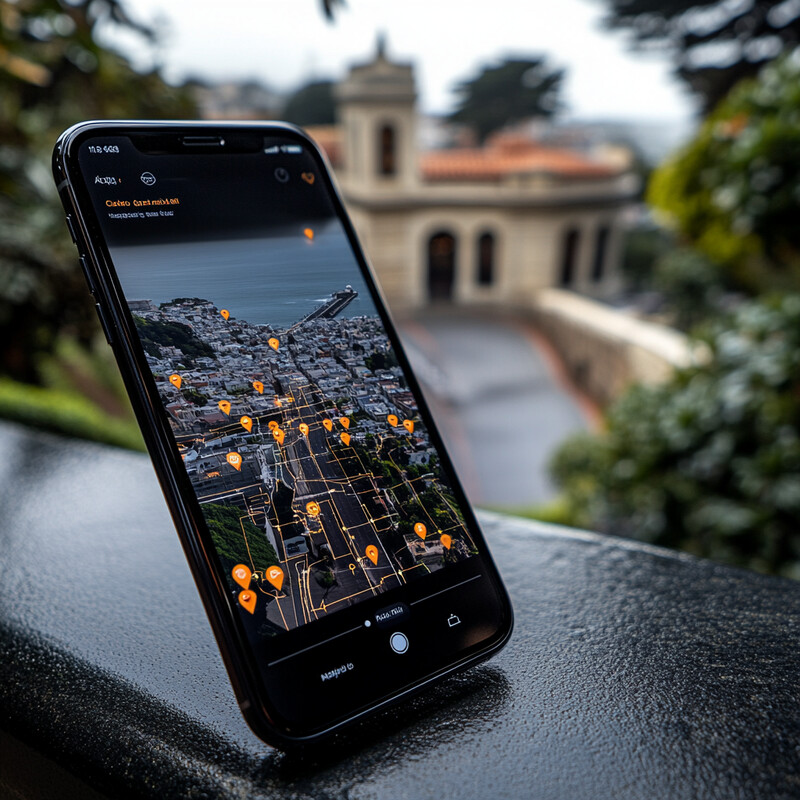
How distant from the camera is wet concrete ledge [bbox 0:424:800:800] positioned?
0.94ft

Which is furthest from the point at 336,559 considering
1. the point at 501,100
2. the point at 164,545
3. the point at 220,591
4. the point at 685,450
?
the point at 501,100

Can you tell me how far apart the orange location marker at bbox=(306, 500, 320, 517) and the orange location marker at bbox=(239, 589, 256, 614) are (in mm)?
54

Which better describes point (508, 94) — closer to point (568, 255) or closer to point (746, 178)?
point (568, 255)

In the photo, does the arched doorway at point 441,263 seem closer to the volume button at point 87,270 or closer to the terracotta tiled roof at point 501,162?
the terracotta tiled roof at point 501,162

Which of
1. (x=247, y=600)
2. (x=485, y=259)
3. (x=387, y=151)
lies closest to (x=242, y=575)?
(x=247, y=600)

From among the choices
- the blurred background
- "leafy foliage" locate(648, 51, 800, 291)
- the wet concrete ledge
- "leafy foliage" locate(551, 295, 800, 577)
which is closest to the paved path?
the blurred background

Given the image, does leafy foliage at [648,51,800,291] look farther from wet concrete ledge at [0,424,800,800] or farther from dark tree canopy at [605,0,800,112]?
dark tree canopy at [605,0,800,112]

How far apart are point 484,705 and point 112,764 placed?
0.17m

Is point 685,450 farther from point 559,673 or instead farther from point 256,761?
point 256,761

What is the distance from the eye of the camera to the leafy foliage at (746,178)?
1.48m

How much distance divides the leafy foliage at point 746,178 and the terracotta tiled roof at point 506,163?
30.4 ft

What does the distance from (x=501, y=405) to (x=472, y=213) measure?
195 inches

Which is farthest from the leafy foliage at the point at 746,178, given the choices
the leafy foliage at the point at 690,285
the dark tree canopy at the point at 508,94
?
the dark tree canopy at the point at 508,94

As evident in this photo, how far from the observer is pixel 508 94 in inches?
351
